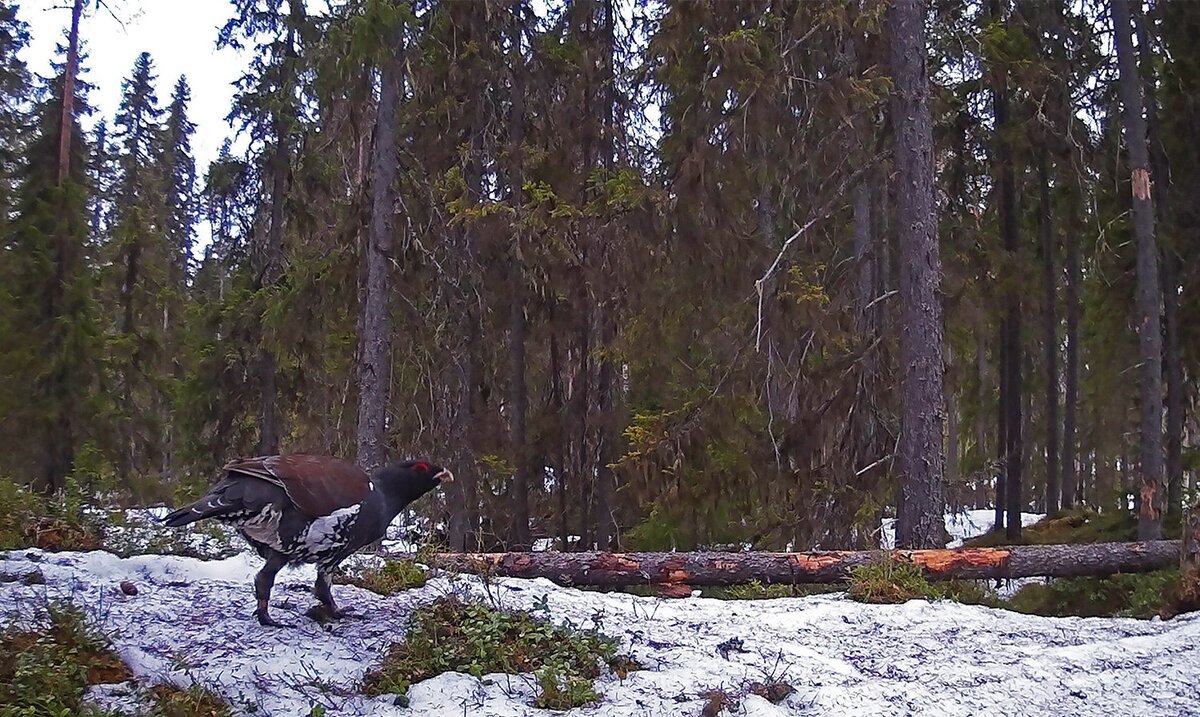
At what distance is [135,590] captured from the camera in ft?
19.9

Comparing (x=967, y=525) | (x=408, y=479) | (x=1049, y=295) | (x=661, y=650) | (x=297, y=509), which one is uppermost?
(x=1049, y=295)

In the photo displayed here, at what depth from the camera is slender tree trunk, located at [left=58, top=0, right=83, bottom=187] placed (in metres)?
19.2

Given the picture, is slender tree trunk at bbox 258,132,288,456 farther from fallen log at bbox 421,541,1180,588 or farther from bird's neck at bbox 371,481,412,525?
bird's neck at bbox 371,481,412,525

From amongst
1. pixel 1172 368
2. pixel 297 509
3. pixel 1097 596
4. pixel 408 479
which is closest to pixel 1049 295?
pixel 1172 368

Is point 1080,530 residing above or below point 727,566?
below

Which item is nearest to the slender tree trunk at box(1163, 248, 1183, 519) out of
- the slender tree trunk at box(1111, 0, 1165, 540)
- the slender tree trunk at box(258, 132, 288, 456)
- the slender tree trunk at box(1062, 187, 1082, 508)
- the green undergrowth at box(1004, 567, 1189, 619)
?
the slender tree trunk at box(1111, 0, 1165, 540)

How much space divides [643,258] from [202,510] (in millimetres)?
8622

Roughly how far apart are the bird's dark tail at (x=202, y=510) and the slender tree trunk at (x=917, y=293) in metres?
7.58

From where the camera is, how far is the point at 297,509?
17.3ft

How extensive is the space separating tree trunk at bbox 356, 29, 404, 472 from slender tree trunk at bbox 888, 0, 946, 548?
6.57 metres

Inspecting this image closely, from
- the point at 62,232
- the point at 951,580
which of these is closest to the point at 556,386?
the point at 951,580

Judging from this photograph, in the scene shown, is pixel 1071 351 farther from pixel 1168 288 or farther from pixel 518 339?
pixel 518 339

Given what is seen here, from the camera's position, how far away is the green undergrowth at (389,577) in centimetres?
677

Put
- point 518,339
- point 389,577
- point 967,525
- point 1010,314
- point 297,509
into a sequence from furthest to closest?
1. point 967,525
2. point 1010,314
3. point 518,339
4. point 389,577
5. point 297,509
